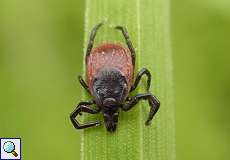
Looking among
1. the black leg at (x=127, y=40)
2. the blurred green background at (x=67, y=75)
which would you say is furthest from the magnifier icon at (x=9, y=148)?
the black leg at (x=127, y=40)

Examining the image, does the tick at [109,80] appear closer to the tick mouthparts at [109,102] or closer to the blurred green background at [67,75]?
the tick mouthparts at [109,102]

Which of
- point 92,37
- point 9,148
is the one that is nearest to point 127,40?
point 92,37

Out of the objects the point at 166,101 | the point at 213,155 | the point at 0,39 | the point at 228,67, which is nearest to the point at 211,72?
the point at 228,67

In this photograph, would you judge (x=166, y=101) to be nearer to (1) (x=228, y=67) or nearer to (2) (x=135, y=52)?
(2) (x=135, y=52)

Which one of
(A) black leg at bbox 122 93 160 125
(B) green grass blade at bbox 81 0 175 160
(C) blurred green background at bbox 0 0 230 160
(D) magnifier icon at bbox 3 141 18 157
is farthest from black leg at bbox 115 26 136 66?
(C) blurred green background at bbox 0 0 230 160

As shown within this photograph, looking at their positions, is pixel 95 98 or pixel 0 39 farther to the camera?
pixel 0 39

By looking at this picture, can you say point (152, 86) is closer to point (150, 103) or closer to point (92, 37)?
point (150, 103)
